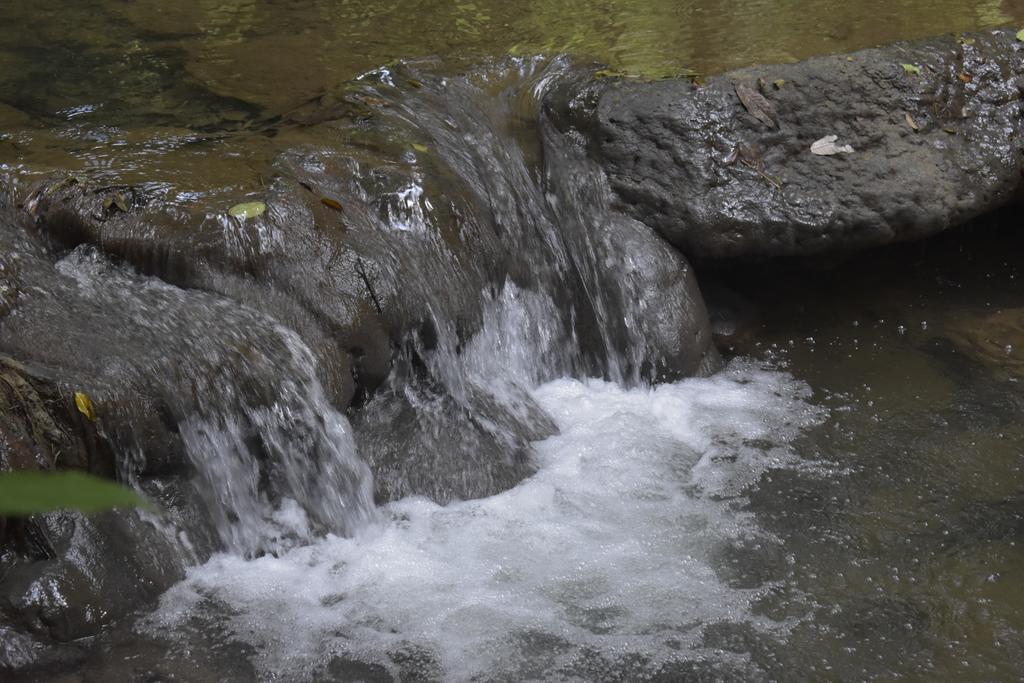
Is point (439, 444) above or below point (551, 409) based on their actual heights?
above

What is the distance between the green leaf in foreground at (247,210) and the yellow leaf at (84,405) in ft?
3.20

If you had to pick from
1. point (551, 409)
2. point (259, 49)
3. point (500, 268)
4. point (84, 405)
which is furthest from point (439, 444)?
point (259, 49)

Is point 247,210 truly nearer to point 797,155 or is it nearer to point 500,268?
point 500,268

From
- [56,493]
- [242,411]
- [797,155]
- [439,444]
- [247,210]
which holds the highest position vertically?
[56,493]

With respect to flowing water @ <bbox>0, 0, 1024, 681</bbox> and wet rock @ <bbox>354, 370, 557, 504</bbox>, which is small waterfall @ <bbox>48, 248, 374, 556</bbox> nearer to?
flowing water @ <bbox>0, 0, 1024, 681</bbox>

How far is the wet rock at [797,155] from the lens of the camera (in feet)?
16.1

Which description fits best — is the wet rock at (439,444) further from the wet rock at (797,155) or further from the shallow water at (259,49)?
the wet rock at (797,155)

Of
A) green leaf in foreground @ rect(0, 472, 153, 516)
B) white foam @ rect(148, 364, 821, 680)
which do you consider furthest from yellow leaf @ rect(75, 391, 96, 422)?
green leaf in foreground @ rect(0, 472, 153, 516)

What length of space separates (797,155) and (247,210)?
8.53ft

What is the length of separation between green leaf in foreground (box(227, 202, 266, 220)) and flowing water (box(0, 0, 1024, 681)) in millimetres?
134

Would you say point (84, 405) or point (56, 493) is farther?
point (84, 405)

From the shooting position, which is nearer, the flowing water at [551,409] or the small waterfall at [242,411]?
the flowing water at [551,409]

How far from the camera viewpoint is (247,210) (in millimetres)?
3906

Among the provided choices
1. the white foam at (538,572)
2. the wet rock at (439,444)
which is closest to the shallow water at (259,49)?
the wet rock at (439,444)
